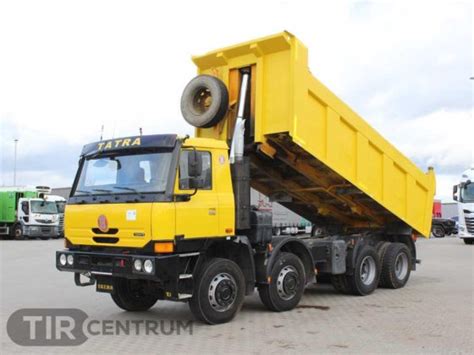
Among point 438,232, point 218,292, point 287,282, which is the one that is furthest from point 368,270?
point 438,232

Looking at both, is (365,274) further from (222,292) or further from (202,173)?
(202,173)

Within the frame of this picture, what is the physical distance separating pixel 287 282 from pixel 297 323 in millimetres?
960

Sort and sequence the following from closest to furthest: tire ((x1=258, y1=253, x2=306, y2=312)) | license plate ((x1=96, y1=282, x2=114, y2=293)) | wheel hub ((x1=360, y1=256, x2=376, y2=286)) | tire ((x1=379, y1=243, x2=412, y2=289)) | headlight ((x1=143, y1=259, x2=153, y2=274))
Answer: headlight ((x1=143, y1=259, x2=153, y2=274))
license plate ((x1=96, y1=282, x2=114, y2=293))
tire ((x1=258, y1=253, x2=306, y2=312))
wheel hub ((x1=360, y1=256, x2=376, y2=286))
tire ((x1=379, y1=243, x2=412, y2=289))

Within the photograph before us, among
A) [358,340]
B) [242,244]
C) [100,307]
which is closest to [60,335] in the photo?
[100,307]

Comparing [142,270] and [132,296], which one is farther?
[132,296]

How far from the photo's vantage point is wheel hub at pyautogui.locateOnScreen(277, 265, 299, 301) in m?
8.59

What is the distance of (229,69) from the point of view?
353 inches

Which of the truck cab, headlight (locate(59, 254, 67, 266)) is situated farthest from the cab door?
the truck cab

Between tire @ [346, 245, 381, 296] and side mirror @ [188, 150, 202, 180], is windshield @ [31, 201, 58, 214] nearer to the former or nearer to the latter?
tire @ [346, 245, 381, 296]

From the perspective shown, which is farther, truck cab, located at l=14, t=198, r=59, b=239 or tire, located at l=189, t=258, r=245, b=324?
truck cab, located at l=14, t=198, r=59, b=239

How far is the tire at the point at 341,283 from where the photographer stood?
10.3 m

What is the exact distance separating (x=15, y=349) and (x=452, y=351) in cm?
497

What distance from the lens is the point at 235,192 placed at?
7.93 metres

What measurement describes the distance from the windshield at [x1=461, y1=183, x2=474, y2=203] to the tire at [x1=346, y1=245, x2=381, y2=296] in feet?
54.4
